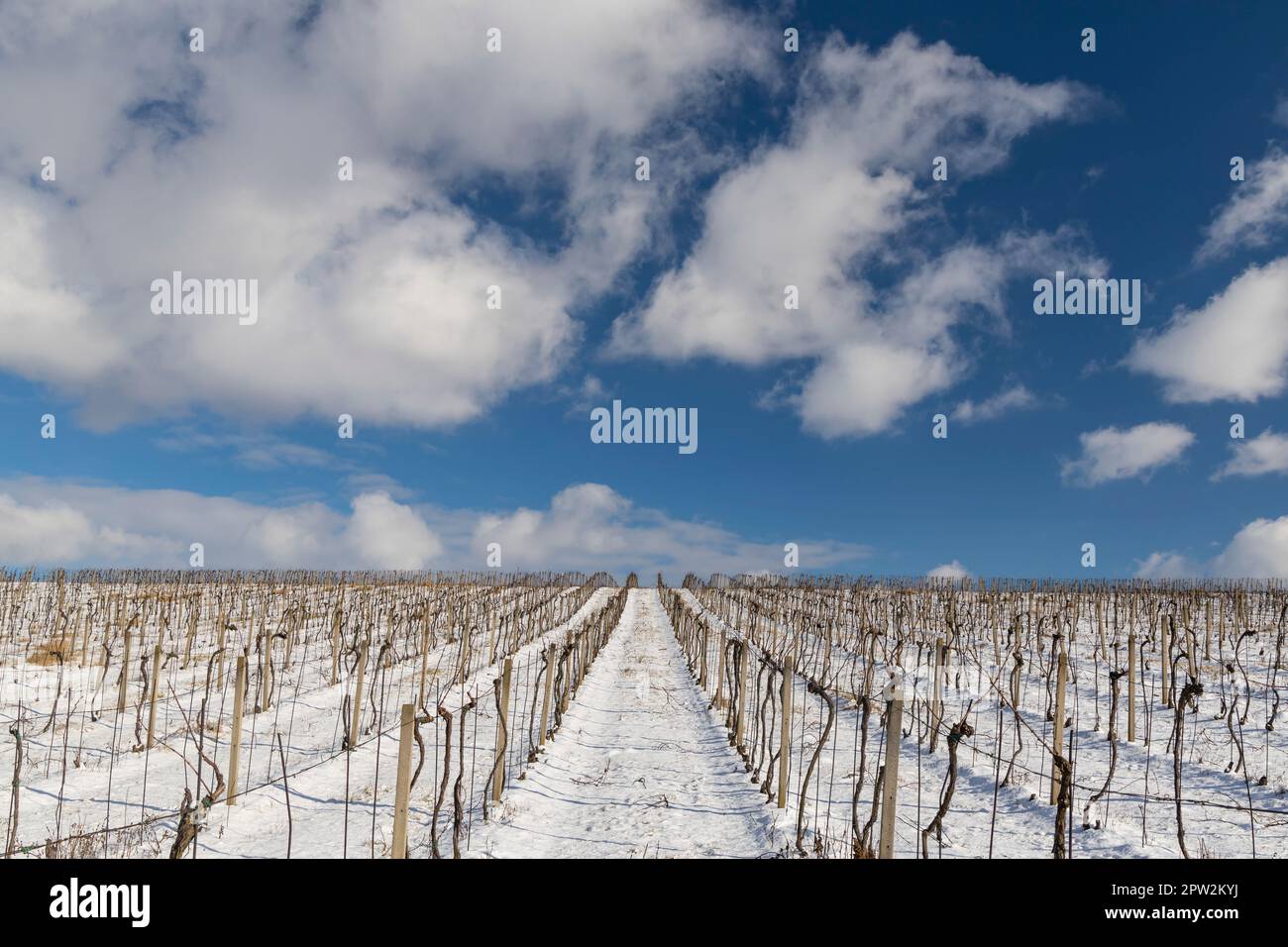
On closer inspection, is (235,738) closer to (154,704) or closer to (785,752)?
(154,704)

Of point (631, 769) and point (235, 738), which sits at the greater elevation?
point (235, 738)

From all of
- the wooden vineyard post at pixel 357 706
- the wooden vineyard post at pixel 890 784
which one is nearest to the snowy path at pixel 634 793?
the wooden vineyard post at pixel 890 784

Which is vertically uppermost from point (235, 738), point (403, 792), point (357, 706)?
point (403, 792)

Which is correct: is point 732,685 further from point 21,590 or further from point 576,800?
point 21,590

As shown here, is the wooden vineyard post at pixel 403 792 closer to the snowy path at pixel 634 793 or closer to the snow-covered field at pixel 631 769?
the snow-covered field at pixel 631 769

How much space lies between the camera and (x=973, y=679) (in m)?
15.5

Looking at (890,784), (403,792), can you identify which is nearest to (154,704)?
(403,792)

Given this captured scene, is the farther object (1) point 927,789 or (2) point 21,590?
(2) point 21,590

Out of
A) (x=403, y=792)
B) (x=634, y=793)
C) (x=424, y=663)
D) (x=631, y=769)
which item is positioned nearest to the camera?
(x=403, y=792)

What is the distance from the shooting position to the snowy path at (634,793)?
6289 mm

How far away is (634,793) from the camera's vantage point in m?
7.79
